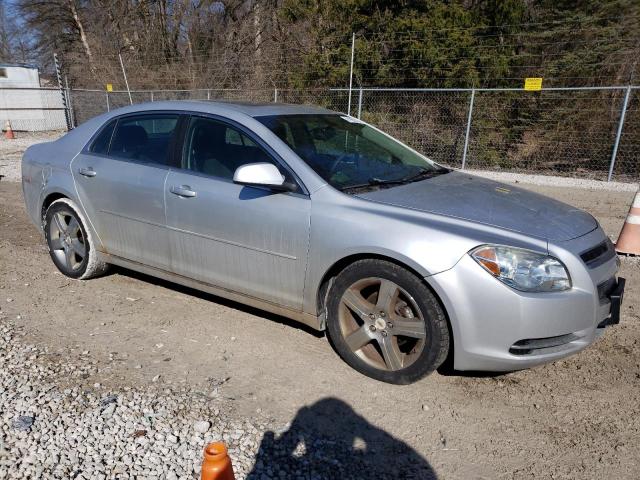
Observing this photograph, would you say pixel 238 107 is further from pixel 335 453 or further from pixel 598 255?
pixel 598 255

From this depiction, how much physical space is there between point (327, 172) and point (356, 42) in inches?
485

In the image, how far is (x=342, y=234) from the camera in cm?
299

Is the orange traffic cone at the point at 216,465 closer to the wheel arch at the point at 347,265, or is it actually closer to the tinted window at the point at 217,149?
the wheel arch at the point at 347,265

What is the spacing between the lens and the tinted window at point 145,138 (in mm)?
3859

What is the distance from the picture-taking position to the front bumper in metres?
2.59

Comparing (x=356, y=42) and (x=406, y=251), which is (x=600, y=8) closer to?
(x=356, y=42)

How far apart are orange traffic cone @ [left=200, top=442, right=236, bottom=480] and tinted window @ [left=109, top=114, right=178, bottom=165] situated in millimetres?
2652

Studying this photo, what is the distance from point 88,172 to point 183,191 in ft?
3.81

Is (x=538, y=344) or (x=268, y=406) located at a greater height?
(x=538, y=344)

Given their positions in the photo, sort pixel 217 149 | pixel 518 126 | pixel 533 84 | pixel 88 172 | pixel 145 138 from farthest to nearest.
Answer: pixel 518 126, pixel 533 84, pixel 88 172, pixel 145 138, pixel 217 149

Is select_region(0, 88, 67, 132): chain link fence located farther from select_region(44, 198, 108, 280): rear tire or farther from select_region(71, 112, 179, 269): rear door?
select_region(71, 112, 179, 269): rear door

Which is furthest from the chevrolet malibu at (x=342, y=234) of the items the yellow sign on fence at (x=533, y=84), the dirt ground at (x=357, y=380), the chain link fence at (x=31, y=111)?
the chain link fence at (x=31, y=111)

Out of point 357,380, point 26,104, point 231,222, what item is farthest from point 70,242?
point 26,104

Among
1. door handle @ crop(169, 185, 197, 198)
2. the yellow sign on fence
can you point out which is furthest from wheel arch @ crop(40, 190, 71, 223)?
the yellow sign on fence
